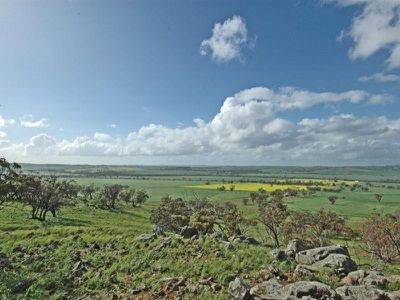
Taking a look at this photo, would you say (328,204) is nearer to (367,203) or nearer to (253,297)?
(367,203)

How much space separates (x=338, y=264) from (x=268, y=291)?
22.7 feet

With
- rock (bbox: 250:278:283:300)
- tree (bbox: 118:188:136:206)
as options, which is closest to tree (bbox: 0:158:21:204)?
rock (bbox: 250:278:283:300)

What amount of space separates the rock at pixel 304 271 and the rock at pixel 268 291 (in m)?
2.57

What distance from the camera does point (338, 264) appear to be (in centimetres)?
2036

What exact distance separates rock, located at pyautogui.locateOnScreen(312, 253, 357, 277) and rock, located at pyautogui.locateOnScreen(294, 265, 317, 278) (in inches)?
46.2

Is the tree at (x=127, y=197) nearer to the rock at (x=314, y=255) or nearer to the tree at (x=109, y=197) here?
the tree at (x=109, y=197)

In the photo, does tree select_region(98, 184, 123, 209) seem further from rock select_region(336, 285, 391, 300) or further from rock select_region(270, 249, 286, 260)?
rock select_region(336, 285, 391, 300)

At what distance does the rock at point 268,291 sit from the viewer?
1535 cm

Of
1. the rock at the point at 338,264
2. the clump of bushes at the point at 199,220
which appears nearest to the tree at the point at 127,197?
the clump of bushes at the point at 199,220

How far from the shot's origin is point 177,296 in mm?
18156

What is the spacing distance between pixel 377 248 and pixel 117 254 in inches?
2115

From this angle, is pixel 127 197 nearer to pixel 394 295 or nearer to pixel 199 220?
pixel 199 220

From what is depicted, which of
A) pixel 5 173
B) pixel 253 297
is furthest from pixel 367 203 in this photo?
pixel 253 297

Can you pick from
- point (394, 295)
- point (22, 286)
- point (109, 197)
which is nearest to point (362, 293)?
point (394, 295)
